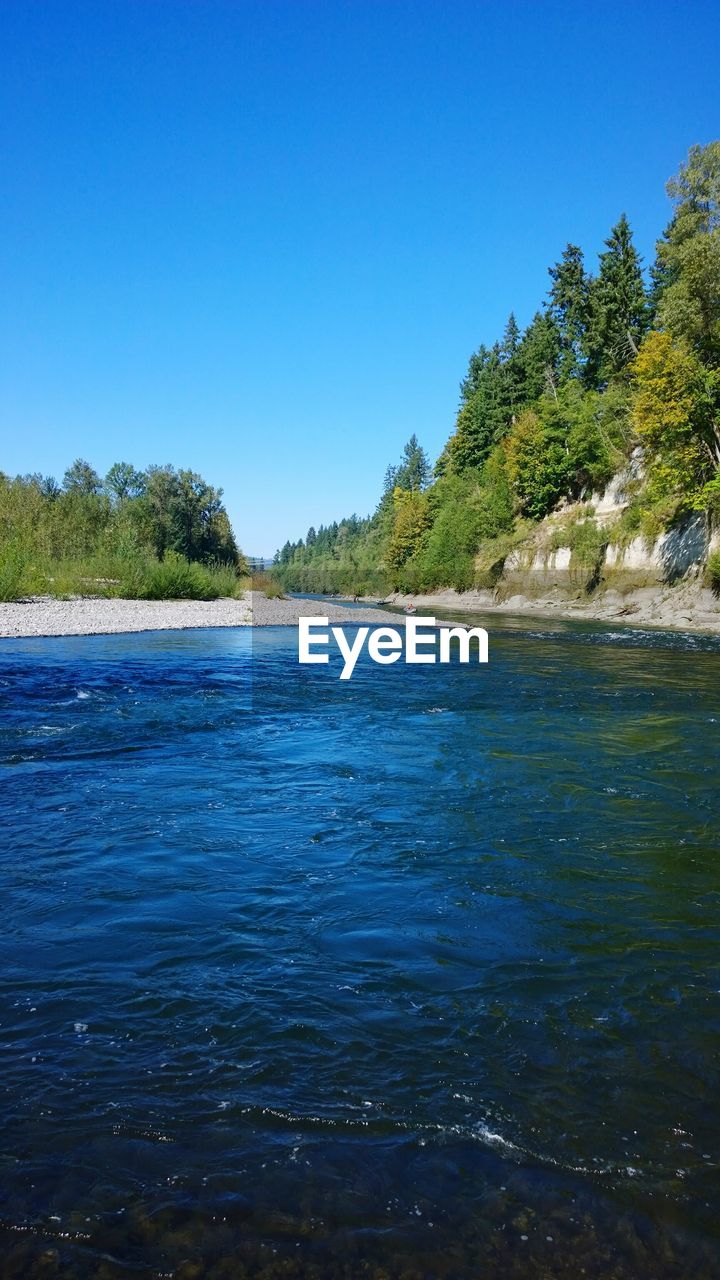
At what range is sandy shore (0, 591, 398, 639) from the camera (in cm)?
3253

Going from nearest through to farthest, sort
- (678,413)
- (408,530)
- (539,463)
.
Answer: (678,413) < (539,463) < (408,530)

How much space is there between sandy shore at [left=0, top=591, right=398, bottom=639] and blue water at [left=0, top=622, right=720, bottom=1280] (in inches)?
931

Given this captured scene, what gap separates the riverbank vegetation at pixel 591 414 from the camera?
4112cm

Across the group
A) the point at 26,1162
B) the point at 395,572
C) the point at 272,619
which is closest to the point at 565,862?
the point at 26,1162

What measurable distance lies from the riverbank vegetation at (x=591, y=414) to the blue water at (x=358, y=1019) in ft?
126

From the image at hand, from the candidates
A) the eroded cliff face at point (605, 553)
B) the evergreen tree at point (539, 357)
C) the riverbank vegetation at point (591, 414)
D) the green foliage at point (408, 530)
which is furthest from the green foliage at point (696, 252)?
the green foliage at point (408, 530)

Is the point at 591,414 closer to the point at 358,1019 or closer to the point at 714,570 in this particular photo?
the point at 714,570

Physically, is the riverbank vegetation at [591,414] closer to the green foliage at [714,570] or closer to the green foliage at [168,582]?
the green foliage at [714,570]

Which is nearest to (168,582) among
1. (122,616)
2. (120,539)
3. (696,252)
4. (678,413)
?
(120,539)

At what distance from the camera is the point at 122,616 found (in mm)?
40031

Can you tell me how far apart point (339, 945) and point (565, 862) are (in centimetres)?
272

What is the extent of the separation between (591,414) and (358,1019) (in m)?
67.2

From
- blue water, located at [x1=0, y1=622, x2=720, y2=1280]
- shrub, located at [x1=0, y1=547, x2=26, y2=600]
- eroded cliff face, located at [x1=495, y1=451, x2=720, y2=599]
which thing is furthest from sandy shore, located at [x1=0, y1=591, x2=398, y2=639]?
blue water, located at [x1=0, y1=622, x2=720, y2=1280]

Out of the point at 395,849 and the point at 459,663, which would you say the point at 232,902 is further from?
the point at 459,663
